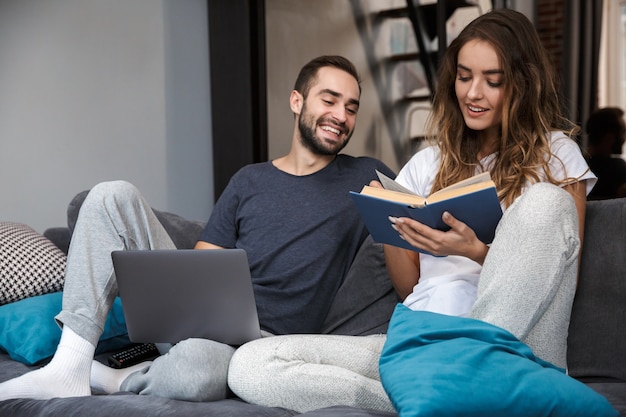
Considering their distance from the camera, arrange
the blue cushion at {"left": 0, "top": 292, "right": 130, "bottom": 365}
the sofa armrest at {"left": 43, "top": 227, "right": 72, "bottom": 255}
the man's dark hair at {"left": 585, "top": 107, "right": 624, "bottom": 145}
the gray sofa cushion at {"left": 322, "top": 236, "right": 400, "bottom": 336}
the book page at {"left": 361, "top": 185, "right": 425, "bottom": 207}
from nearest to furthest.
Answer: the book page at {"left": 361, "top": 185, "right": 425, "bottom": 207} < the blue cushion at {"left": 0, "top": 292, "right": 130, "bottom": 365} < the gray sofa cushion at {"left": 322, "top": 236, "right": 400, "bottom": 336} < the sofa armrest at {"left": 43, "top": 227, "right": 72, "bottom": 255} < the man's dark hair at {"left": 585, "top": 107, "right": 624, "bottom": 145}

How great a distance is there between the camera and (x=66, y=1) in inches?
166

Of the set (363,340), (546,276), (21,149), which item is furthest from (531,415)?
(21,149)

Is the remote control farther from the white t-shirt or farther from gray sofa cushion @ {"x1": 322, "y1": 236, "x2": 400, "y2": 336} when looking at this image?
the white t-shirt

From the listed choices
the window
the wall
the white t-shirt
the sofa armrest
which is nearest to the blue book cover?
the white t-shirt

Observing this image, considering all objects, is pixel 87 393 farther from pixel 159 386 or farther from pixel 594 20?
pixel 594 20

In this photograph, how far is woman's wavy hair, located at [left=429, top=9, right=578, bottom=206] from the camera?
197 centimetres

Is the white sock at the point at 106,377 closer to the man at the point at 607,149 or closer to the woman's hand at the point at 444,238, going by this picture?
the woman's hand at the point at 444,238

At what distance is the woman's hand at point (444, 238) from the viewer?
1.73 m

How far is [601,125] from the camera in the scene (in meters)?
4.76

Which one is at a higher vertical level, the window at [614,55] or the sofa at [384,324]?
the window at [614,55]

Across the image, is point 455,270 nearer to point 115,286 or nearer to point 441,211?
point 441,211

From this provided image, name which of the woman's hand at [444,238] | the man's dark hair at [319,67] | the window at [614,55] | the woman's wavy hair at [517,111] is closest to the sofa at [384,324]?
the woman's wavy hair at [517,111]

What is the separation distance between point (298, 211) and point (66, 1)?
2.42 metres

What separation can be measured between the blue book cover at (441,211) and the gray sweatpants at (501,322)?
0.05 metres
